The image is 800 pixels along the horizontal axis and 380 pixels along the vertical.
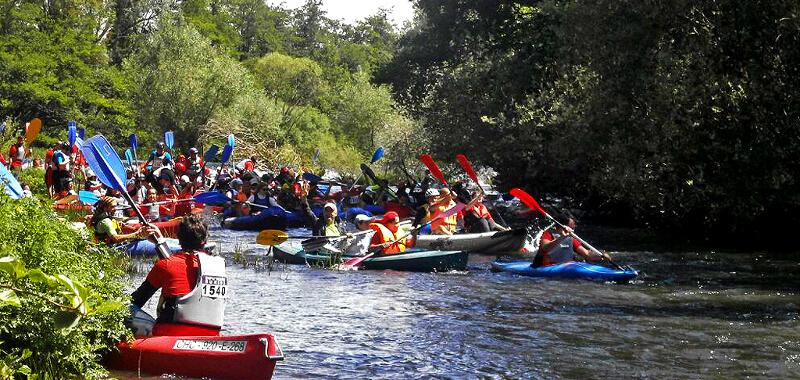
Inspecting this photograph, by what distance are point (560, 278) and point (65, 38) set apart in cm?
3563

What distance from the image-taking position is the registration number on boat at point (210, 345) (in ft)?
22.0

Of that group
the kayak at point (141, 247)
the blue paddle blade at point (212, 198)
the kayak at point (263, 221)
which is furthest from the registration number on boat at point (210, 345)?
the kayak at point (263, 221)

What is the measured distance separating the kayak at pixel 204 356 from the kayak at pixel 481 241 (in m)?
11.3

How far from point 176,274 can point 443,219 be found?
11.7 meters

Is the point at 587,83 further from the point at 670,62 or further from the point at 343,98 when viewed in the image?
the point at 343,98

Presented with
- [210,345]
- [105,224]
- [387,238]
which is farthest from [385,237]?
[210,345]

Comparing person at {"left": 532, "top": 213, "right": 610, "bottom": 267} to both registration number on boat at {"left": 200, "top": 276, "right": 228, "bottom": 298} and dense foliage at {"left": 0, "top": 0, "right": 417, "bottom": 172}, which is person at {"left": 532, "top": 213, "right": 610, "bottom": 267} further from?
dense foliage at {"left": 0, "top": 0, "right": 417, "bottom": 172}

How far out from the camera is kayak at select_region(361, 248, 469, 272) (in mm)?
14828

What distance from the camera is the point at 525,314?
11.4 meters

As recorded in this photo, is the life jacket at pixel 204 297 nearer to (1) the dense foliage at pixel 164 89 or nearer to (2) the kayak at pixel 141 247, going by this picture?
(2) the kayak at pixel 141 247

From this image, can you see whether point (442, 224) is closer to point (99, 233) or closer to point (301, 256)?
point (301, 256)

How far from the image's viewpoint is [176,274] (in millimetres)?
6781

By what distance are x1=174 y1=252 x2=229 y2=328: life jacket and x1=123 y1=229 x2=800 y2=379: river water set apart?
3.97ft

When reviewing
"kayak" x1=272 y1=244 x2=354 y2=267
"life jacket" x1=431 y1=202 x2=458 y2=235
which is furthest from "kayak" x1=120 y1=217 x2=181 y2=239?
"life jacket" x1=431 y1=202 x2=458 y2=235
